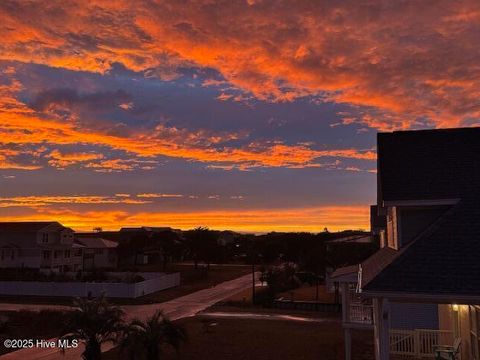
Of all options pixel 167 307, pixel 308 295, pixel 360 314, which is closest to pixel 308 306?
pixel 308 295

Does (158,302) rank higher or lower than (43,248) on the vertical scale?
lower

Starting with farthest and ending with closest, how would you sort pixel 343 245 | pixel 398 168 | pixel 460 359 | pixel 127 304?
pixel 343 245, pixel 127 304, pixel 398 168, pixel 460 359

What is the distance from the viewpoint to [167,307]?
40.2 m

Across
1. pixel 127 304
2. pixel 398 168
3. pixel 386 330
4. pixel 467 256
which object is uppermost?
pixel 398 168

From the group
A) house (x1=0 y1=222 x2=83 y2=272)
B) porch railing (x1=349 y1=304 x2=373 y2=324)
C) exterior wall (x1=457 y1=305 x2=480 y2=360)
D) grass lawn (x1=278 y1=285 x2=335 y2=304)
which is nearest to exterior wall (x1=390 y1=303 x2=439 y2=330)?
porch railing (x1=349 y1=304 x2=373 y2=324)

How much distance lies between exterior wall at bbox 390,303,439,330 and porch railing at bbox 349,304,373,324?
4.68 feet

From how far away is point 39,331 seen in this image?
2848cm

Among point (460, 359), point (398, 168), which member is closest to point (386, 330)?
point (460, 359)

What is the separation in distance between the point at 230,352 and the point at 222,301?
858 inches

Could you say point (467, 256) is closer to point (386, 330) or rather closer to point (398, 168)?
point (386, 330)

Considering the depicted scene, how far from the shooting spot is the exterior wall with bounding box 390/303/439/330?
20328mm

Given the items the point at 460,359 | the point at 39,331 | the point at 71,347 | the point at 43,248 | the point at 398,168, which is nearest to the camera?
the point at 460,359

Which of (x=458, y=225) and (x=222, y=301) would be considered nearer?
(x=458, y=225)

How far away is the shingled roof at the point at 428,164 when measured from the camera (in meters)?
16.5
